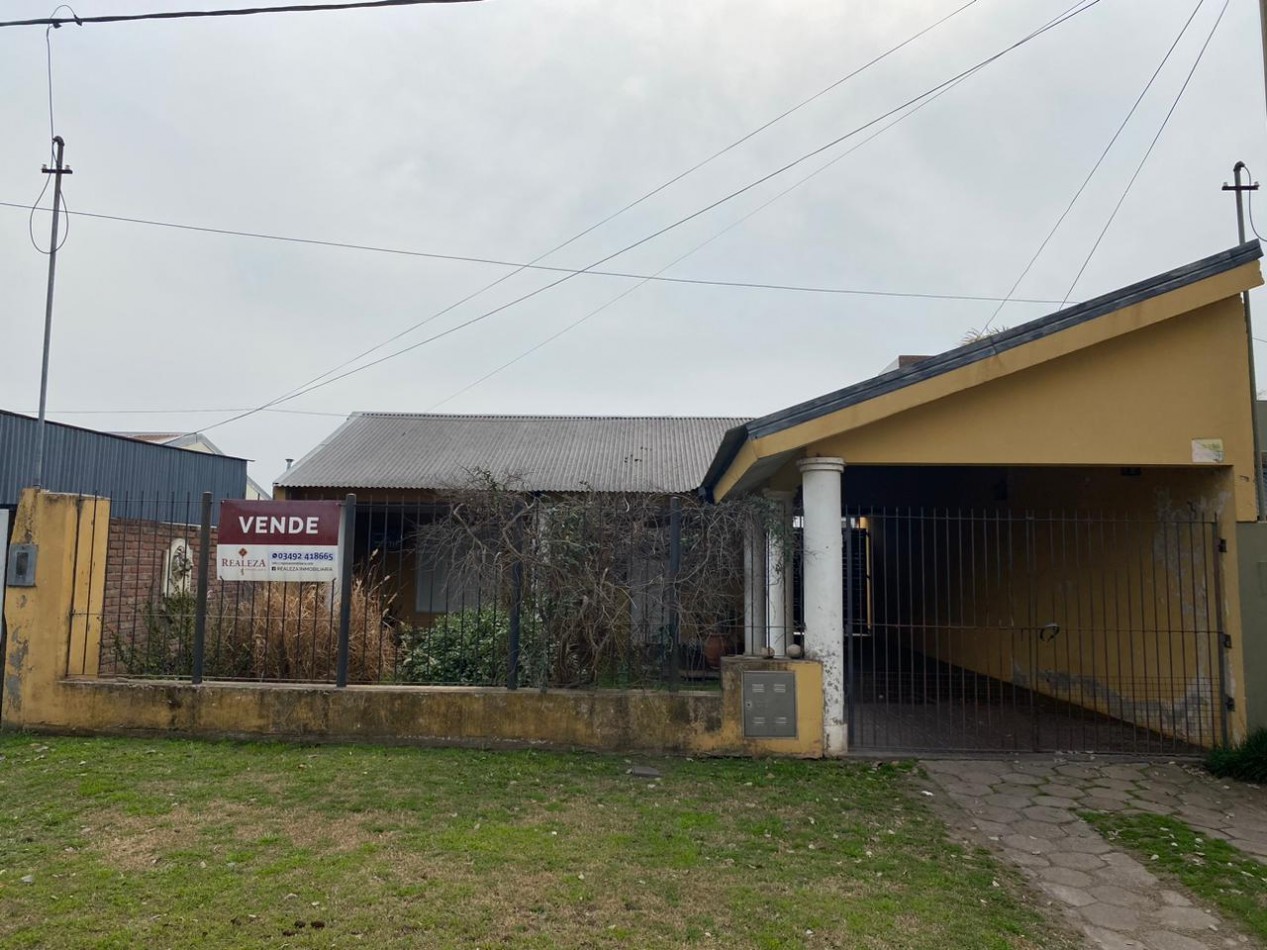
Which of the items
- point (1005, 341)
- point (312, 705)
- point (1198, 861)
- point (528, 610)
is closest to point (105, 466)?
point (312, 705)

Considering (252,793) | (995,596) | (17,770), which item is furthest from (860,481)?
(17,770)

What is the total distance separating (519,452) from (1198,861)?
486 inches

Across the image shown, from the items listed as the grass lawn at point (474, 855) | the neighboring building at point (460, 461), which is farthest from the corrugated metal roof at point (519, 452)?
the grass lawn at point (474, 855)

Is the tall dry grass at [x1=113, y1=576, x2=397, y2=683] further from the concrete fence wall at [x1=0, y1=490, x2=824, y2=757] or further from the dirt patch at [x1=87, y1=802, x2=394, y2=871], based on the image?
the dirt patch at [x1=87, y1=802, x2=394, y2=871]

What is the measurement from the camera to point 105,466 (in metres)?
15.3

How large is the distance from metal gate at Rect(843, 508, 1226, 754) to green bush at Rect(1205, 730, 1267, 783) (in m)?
0.31

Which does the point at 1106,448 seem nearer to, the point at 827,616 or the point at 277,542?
the point at 827,616

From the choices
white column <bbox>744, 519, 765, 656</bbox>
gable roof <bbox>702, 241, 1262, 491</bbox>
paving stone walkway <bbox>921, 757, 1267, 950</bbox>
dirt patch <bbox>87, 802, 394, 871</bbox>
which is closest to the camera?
paving stone walkway <bbox>921, 757, 1267, 950</bbox>

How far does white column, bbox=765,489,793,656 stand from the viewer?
6.59 metres

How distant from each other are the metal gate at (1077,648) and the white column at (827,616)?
105mm

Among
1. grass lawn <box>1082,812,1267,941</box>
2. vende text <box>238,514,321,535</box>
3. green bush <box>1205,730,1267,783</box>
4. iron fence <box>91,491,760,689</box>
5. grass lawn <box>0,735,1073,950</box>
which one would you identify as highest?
vende text <box>238,514,321,535</box>

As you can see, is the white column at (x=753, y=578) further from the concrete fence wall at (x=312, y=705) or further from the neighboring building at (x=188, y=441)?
the neighboring building at (x=188, y=441)

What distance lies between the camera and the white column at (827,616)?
6.40m

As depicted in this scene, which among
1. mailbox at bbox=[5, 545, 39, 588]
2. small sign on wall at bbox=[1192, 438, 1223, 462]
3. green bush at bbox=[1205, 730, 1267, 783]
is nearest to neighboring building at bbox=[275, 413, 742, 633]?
mailbox at bbox=[5, 545, 39, 588]
